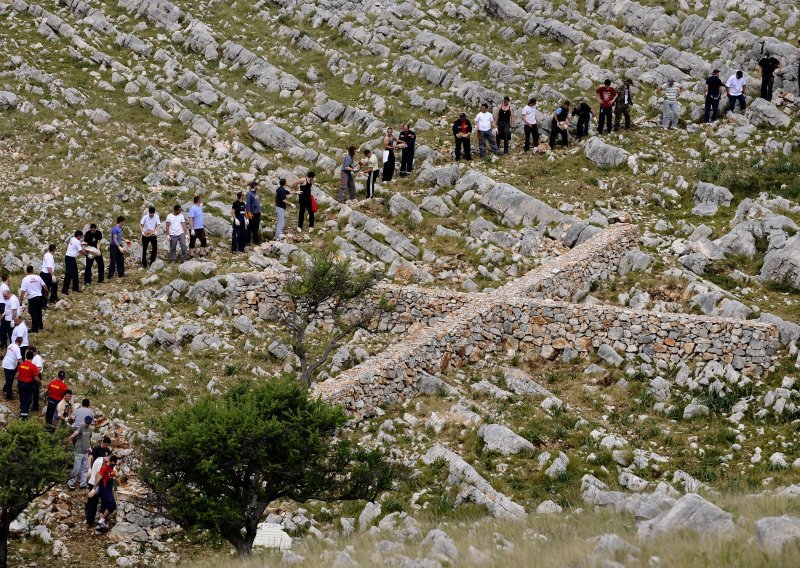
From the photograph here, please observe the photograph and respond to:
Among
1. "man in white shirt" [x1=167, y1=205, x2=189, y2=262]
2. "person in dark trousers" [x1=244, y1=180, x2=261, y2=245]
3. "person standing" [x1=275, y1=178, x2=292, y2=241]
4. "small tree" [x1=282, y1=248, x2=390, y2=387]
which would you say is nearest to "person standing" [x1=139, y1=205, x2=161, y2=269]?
"man in white shirt" [x1=167, y1=205, x2=189, y2=262]

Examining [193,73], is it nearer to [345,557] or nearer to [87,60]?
[87,60]

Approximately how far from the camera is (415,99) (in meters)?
41.8

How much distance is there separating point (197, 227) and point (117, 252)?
8.95 feet

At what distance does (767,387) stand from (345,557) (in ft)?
Answer: 43.1

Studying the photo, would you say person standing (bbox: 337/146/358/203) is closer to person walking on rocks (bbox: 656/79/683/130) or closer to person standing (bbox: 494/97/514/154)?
person standing (bbox: 494/97/514/154)

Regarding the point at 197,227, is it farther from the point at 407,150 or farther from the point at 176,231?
the point at 407,150

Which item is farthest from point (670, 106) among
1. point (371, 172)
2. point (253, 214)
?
point (253, 214)

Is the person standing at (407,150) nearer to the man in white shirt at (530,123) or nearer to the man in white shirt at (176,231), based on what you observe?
the man in white shirt at (530,123)

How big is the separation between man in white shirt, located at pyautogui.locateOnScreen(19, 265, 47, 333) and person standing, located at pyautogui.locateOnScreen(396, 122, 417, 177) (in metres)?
14.9

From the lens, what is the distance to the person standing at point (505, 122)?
1442 inches

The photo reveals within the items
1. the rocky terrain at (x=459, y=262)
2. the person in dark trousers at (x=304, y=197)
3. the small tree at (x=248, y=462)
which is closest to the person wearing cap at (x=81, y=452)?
the rocky terrain at (x=459, y=262)

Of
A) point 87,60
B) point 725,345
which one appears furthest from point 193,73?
point 725,345

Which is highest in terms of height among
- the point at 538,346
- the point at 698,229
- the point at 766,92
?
the point at 766,92

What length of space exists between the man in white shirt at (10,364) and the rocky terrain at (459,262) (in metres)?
1.15
